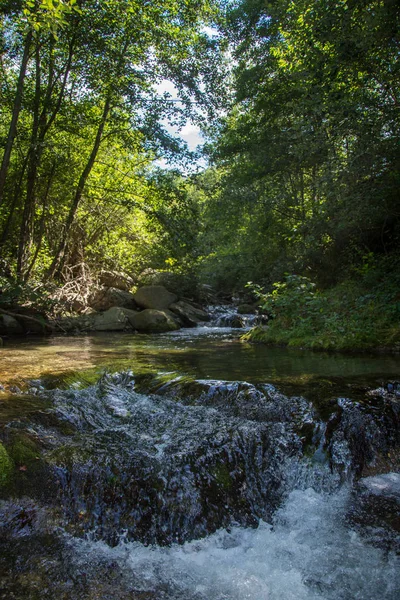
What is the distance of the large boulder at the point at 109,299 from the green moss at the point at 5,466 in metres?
13.0

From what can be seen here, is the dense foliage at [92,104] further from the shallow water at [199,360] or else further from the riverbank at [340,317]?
the riverbank at [340,317]

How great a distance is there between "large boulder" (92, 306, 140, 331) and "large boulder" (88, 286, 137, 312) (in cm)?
175

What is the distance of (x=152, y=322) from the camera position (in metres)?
14.0

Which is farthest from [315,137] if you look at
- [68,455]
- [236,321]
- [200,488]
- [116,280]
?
[116,280]

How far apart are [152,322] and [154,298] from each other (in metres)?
3.10

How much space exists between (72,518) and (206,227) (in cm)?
847

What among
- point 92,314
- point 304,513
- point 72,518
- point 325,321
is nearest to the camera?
point 72,518

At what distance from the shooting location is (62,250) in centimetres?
1350

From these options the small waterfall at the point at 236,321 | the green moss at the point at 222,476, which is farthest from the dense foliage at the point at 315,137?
the green moss at the point at 222,476

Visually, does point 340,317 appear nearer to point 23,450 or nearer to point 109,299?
point 23,450

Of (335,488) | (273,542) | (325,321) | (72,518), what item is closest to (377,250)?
(325,321)

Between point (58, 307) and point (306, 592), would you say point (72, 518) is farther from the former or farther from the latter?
point (58, 307)

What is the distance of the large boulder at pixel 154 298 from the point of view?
1677cm

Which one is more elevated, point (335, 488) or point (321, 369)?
point (321, 369)
